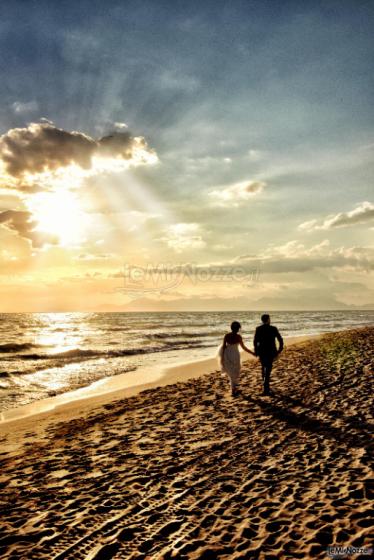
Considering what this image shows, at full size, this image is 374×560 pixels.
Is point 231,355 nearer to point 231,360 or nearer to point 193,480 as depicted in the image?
point 231,360

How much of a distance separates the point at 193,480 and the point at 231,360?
5547 mm

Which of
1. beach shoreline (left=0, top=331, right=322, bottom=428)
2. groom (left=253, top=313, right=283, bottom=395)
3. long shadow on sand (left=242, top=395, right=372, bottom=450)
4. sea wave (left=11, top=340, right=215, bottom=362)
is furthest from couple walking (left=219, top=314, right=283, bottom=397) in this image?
sea wave (left=11, top=340, right=215, bottom=362)

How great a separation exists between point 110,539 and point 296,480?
2.77 meters

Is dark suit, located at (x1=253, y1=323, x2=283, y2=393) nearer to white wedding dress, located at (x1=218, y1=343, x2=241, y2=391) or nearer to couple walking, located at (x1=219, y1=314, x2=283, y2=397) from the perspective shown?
couple walking, located at (x1=219, y1=314, x2=283, y2=397)

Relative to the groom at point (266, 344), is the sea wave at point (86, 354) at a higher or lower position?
lower

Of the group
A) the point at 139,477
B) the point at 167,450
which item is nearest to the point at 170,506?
the point at 139,477

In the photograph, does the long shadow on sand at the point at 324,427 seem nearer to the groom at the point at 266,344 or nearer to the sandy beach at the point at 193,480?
the sandy beach at the point at 193,480

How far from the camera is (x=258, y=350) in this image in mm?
10961

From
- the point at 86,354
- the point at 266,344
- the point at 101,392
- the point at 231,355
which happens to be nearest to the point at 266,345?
the point at 266,344

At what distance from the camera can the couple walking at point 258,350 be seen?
1091 cm

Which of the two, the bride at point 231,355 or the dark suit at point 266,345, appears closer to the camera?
the dark suit at point 266,345

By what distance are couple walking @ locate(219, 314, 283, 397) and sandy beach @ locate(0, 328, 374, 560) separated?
877mm

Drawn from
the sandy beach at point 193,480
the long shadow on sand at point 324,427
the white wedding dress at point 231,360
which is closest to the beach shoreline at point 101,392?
the sandy beach at point 193,480

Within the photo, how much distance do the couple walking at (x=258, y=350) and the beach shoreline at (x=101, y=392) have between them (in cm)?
432
